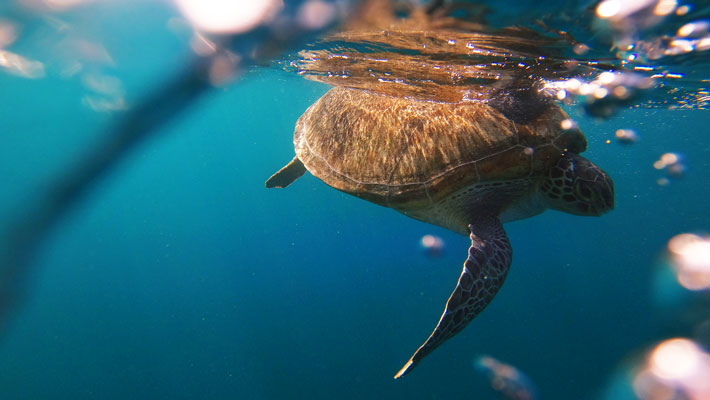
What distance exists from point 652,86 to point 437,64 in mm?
5709

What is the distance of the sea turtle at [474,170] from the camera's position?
3.26m

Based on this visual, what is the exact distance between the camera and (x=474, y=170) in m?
3.37

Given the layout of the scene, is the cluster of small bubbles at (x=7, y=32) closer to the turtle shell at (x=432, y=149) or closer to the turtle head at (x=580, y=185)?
the turtle shell at (x=432, y=149)

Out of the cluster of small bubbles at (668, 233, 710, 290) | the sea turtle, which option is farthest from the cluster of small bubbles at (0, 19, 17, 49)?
the cluster of small bubbles at (668, 233, 710, 290)

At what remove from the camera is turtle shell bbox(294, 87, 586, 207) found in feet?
11.2

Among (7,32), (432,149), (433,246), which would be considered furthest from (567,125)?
(7,32)

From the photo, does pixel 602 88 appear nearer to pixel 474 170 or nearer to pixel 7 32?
pixel 474 170

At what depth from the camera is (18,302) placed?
294cm

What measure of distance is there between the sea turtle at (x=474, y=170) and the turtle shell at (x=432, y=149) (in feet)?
0.04

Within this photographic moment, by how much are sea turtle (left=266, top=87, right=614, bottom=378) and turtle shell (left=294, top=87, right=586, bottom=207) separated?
0.5 inches

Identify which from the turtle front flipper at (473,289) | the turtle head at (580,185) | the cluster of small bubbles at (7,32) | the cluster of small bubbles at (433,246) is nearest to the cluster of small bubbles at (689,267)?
the turtle head at (580,185)

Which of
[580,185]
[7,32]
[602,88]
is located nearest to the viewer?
[580,185]

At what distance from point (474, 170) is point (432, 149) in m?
0.53

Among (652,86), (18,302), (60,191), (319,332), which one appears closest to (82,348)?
(319,332)
